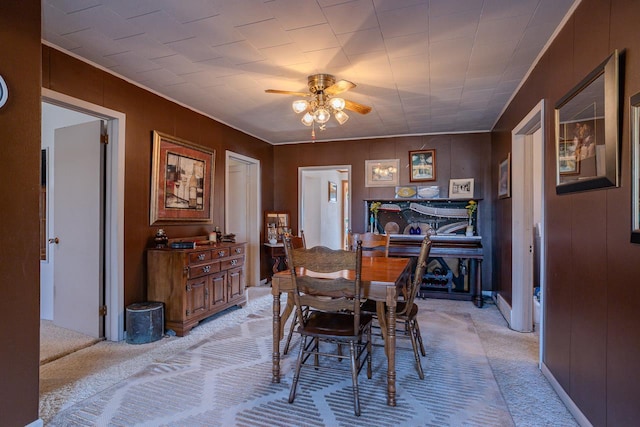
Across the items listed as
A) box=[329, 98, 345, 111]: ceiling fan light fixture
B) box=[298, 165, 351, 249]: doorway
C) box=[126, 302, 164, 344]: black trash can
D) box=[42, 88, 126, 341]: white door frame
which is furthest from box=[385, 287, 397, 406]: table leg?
box=[298, 165, 351, 249]: doorway

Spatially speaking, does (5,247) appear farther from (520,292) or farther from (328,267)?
(520,292)

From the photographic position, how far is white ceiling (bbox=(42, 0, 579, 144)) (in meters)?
2.10

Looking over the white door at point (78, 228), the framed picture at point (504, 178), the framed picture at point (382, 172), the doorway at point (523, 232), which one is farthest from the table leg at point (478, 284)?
the white door at point (78, 228)

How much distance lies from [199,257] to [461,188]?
13.1 feet

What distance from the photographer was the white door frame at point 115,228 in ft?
10.4

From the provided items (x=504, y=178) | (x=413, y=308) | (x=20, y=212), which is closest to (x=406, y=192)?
(x=504, y=178)

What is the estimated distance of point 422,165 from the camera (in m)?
5.40

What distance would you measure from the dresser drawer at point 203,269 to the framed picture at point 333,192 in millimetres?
4741

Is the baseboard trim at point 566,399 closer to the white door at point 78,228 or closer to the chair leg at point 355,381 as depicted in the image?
the chair leg at point 355,381

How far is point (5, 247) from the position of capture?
1692 mm

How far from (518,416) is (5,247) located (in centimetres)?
302

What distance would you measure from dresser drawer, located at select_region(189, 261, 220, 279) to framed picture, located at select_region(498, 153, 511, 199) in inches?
136

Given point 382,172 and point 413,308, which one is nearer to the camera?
point 413,308

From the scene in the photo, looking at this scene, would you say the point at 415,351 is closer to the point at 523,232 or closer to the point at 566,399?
the point at 566,399
